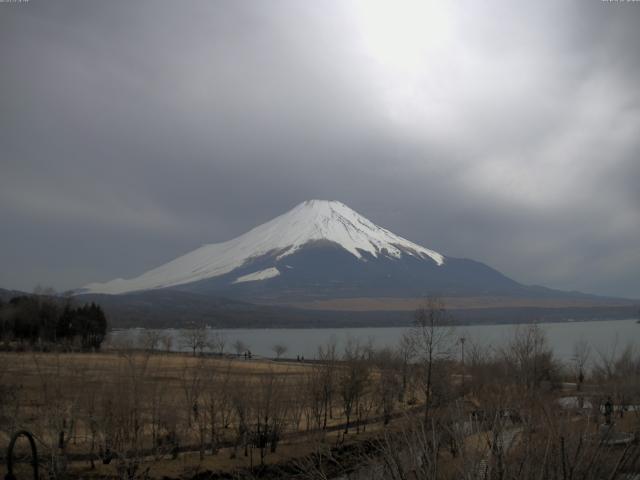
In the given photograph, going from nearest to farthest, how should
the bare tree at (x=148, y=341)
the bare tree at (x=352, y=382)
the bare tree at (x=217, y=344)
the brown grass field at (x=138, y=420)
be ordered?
the brown grass field at (x=138, y=420)
the bare tree at (x=352, y=382)
the bare tree at (x=148, y=341)
the bare tree at (x=217, y=344)

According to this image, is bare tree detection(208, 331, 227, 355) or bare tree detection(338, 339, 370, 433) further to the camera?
bare tree detection(208, 331, 227, 355)

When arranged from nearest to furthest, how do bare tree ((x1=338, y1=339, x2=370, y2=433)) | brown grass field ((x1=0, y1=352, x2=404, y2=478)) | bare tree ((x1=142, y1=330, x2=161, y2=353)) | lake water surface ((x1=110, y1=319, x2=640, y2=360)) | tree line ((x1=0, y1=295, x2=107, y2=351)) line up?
brown grass field ((x1=0, y1=352, x2=404, y2=478)) → bare tree ((x1=338, y1=339, x2=370, y2=433)) → bare tree ((x1=142, y1=330, x2=161, y2=353)) → tree line ((x1=0, y1=295, x2=107, y2=351)) → lake water surface ((x1=110, y1=319, x2=640, y2=360))

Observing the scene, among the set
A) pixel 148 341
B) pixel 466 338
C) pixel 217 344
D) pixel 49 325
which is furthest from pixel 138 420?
pixel 217 344

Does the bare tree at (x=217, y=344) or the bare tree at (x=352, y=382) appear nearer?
the bare tree at (x=352, y=382)

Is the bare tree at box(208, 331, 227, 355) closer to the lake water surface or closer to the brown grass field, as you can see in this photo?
the lake water surface

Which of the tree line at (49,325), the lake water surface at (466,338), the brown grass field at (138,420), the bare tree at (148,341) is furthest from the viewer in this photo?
the lake water surface at (466,338)

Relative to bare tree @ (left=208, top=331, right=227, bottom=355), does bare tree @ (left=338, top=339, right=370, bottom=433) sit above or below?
above

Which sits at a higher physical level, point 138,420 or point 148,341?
point 148,341

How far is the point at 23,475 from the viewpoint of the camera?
2234cm

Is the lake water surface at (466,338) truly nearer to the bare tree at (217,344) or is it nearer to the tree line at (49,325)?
the bare tree at (217,344)

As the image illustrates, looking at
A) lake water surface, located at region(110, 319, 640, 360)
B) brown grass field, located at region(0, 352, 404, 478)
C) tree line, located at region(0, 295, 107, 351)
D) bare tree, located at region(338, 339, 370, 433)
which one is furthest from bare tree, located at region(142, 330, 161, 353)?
tree line, located at region(0, 295, 107, 351)

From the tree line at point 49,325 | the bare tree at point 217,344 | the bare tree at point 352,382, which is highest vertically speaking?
the tree line at point 49,325

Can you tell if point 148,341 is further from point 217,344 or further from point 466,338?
point 217,344

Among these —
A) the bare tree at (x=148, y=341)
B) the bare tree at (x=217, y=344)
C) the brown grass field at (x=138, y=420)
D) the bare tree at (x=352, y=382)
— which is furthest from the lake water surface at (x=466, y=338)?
the bare tree at (x=352, y=382)
